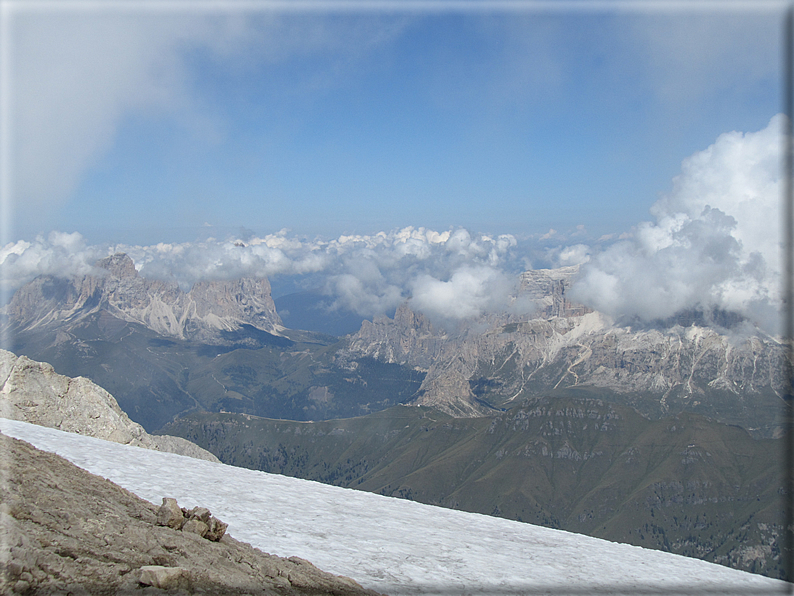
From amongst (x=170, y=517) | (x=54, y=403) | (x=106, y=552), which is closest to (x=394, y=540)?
(x=170, y=517)

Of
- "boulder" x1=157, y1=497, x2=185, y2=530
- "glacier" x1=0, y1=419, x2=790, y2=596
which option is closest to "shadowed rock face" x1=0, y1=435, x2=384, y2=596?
"boulder" x1=157, y1=497, x2=185, y2=530

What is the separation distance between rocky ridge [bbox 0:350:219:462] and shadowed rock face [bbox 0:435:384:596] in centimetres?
2185

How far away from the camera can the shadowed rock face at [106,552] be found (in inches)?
308

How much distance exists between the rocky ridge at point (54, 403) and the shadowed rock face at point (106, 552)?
2185 cm

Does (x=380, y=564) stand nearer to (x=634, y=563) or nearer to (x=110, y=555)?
(x=110, y=555)

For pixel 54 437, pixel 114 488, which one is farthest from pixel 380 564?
pixel 54 437

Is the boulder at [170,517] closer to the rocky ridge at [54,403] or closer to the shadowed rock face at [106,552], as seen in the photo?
the shadowed rock face at [106,552]

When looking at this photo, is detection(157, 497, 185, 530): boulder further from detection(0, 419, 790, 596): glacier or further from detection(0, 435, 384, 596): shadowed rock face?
detection(0, 419, 790, 596): glacier

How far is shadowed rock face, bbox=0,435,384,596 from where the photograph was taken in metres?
7.82

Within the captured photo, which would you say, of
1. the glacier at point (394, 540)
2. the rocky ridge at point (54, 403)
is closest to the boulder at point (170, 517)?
the glacier at point (394, 540)

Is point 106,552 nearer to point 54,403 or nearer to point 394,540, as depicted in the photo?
point 394,540

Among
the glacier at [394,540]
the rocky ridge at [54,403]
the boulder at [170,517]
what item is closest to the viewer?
the boulder at [170,517]

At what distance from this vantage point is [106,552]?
9.12 meters

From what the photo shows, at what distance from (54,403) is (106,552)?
3037 cm
